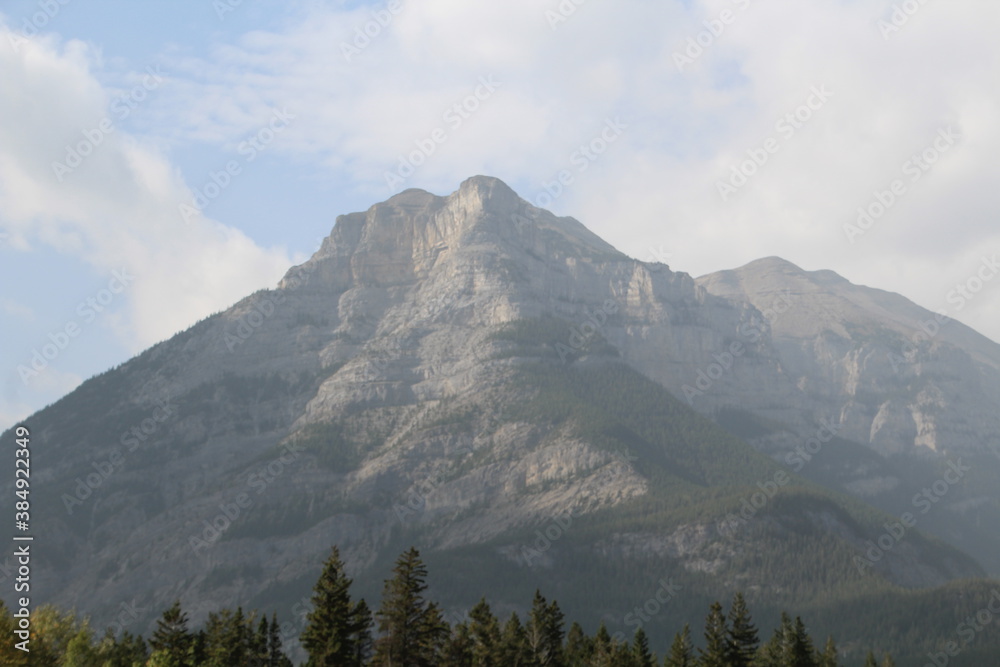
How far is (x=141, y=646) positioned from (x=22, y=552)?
45854 millimetres

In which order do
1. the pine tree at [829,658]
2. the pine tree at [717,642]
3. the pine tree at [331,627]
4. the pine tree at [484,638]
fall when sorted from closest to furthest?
1. the pine tree at [331,627]
2. the pine tree at [717,642]
3. the pine tree at [484,638]
4. the pine tree at [829,658]

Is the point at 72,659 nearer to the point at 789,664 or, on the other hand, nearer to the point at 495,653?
the point at 495,653

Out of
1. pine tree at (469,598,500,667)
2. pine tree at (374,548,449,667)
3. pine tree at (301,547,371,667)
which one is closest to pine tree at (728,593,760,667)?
pine tree at (469,598,500,667)

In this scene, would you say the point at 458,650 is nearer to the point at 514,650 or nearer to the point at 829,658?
the point at 514,650

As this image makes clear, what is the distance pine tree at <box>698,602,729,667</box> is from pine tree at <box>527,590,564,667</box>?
15237 millimetres

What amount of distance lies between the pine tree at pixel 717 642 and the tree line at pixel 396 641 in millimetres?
91

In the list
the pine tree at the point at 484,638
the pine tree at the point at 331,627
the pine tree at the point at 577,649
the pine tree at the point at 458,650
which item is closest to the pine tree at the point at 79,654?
the pine tree at the point at 458,650

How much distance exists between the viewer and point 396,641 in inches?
3506

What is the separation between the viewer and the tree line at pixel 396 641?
89.8 m

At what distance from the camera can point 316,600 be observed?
9131 centimetres

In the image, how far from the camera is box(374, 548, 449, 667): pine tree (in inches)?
3506

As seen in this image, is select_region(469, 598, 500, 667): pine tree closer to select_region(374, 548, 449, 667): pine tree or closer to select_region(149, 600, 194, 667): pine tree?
select_region(374, 548, 449, 667): pine tree

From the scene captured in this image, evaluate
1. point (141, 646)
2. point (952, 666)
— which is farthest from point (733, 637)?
point (952, 666)

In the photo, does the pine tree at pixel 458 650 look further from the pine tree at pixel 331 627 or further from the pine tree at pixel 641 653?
the pine tree at pixel 641 653
